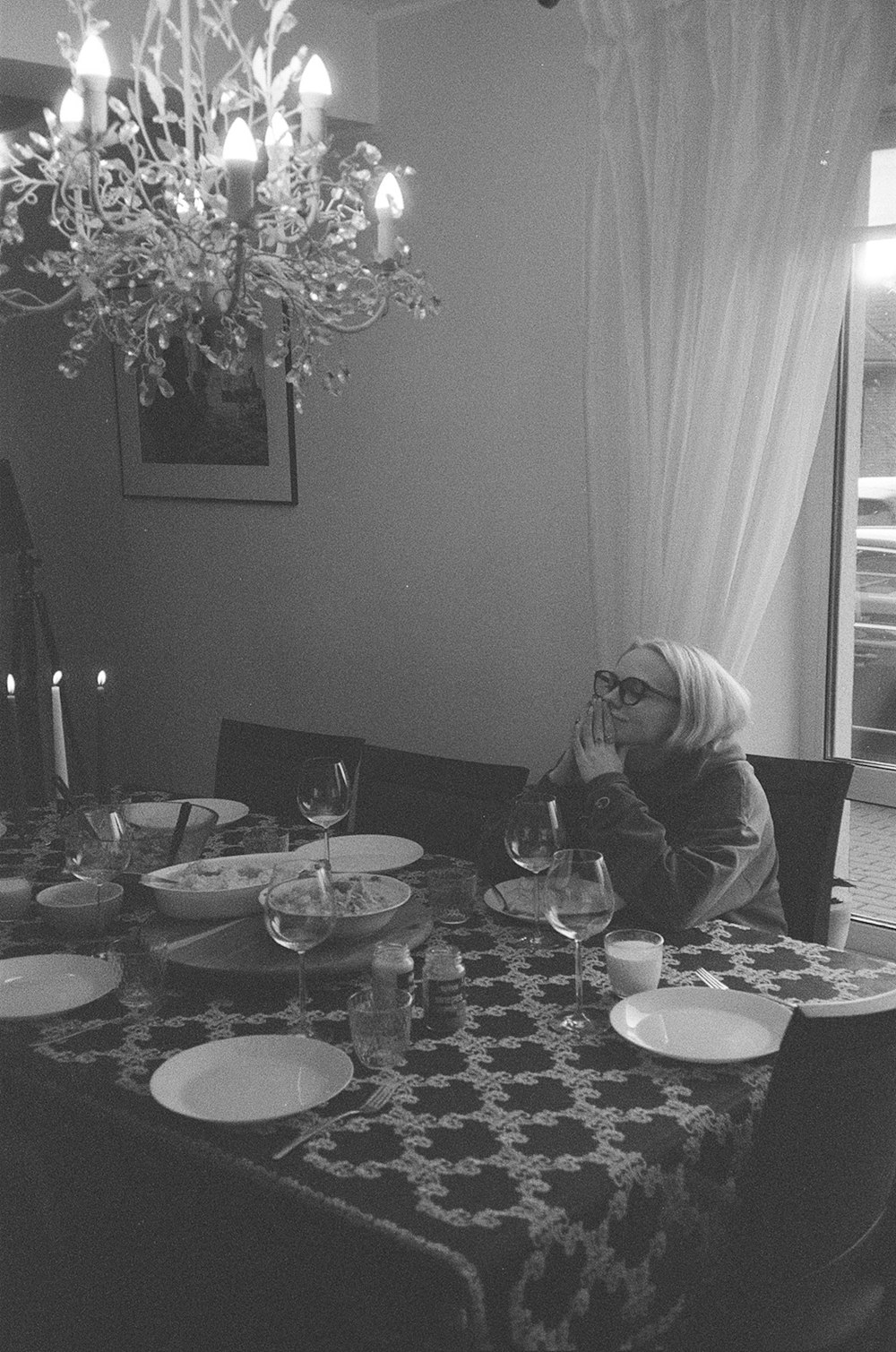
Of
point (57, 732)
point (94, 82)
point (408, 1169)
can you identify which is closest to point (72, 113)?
point (94, 82)

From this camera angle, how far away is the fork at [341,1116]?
4.75 feet

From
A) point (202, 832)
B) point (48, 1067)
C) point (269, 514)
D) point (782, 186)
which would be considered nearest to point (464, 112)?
point (782, 186)

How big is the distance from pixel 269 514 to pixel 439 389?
77 cm

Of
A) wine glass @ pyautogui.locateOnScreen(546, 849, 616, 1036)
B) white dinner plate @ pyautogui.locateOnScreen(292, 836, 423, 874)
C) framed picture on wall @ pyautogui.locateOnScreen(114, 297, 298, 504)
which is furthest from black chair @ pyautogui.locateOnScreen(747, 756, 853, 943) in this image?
framed picture on wall @ pyautogui.locateOnScreen(114, 297, 298, 504)

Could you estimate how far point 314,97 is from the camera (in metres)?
2.03

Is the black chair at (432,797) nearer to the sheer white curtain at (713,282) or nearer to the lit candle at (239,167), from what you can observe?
the sheer white curtain at (713,282)

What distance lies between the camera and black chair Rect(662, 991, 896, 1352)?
142 centimetres

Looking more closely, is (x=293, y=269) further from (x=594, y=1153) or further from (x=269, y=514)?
(x=269, y=514)

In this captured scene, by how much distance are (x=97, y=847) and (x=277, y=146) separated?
1130mm

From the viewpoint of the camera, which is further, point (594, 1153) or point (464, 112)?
point (464, 112)

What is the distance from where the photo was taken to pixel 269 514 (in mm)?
4004

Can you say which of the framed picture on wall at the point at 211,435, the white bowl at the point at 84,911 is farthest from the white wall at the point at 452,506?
the white bowl at the point at 84,911

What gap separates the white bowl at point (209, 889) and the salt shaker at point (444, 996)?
0.41m

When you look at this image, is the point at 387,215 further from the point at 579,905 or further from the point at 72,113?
the point at 579,905
